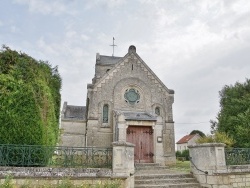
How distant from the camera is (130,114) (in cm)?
1786

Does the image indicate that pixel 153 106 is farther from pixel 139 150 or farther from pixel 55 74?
pixel 55 74

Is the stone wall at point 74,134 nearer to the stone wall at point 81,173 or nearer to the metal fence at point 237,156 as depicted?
→ the stone wall at point 81,173

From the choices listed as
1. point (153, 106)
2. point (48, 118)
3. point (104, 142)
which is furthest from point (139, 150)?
point (48, 118)

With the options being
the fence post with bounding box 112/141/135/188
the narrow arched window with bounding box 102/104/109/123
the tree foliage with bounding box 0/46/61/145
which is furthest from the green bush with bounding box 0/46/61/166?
the narrow arched window with bounding box 102/104/109/123

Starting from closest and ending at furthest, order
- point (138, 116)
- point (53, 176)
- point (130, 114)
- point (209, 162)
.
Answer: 1. point (53, 176)
2. point (209, 162)
3. point (138, 116)
4. point (130, 114)

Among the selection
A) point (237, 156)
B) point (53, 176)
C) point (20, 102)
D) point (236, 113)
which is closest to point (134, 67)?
point (236, 113)

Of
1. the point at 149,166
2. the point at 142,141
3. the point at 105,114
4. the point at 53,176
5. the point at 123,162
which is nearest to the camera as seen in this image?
the point at 53,176

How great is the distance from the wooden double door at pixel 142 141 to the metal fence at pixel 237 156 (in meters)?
7.02

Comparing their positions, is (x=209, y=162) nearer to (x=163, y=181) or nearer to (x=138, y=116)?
(x=163, y=181)

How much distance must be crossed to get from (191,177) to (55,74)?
9357 millimetres

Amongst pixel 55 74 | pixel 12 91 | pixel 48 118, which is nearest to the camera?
pixel 12 91

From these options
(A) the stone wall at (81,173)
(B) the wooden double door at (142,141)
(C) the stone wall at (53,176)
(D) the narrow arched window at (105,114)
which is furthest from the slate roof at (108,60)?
(C) the stone wall at (53,176)

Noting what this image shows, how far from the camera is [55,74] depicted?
1387cm

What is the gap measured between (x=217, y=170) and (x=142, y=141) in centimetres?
785
